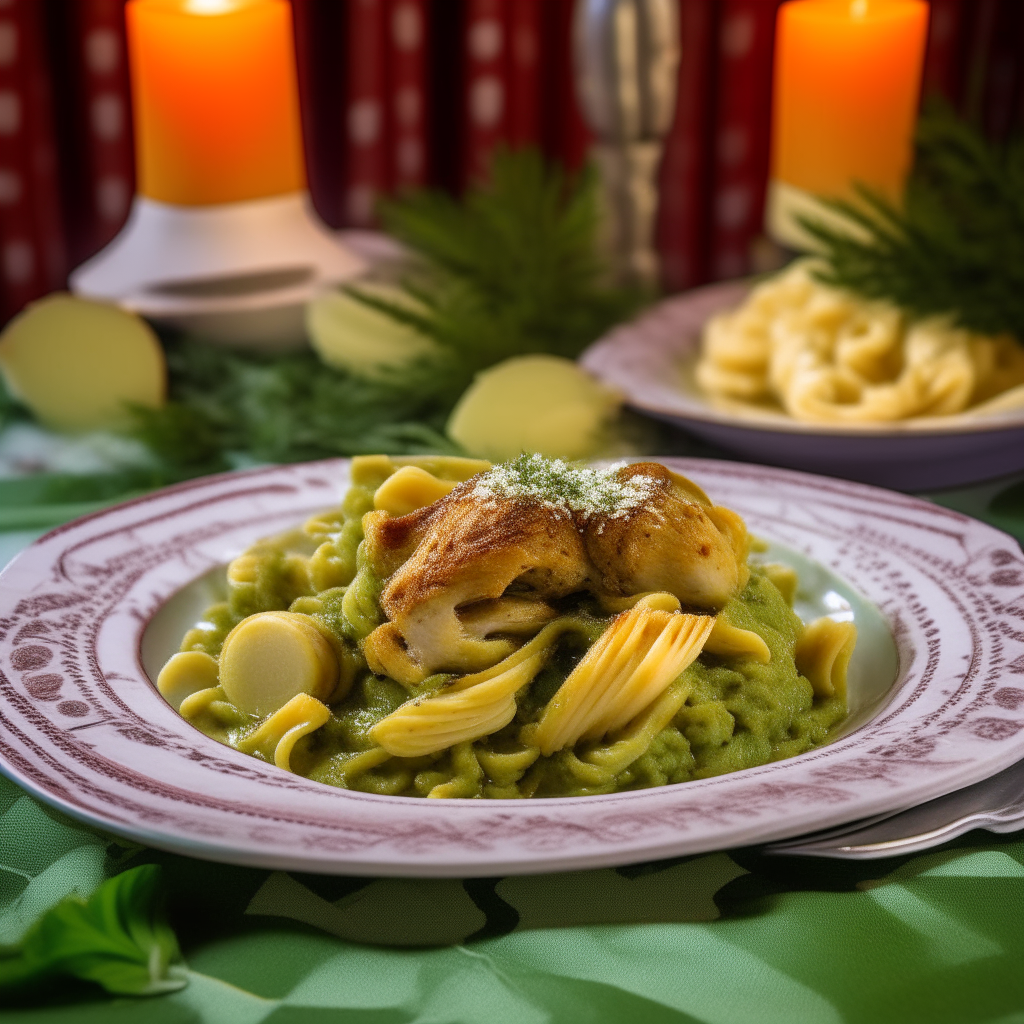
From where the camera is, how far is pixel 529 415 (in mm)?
1560

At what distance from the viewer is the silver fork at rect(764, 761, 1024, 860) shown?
2.75ft

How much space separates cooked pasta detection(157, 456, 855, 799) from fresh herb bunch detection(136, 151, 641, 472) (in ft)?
1.84

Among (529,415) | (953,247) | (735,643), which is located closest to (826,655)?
(735,643)

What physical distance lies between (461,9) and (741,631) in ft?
7.25

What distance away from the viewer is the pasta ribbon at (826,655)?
3.53ft

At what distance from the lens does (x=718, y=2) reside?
9.33 feet

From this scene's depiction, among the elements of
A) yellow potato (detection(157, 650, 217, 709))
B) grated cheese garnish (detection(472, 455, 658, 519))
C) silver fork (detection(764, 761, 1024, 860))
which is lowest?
yellow potato (detection(157, 650, 217, 709))

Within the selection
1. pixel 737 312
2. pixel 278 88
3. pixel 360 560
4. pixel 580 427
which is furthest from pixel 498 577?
pixel 278 88

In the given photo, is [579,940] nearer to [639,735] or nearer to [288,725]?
[639,735]

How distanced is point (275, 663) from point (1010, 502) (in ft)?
2.94

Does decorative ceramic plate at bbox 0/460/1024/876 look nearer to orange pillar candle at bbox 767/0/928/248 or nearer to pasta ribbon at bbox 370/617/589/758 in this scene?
pasta ribbon at bbox 370/617/589/758

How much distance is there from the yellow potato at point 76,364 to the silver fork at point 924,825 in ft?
3.80

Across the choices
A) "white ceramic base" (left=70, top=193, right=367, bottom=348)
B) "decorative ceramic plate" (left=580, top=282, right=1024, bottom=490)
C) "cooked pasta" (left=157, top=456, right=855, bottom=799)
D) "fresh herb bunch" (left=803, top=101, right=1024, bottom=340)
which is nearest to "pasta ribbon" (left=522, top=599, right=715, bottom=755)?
"cooked pasta" (left=157, top=456, right=855, bottom=799)

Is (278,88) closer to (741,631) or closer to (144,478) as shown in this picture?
(144,478)
